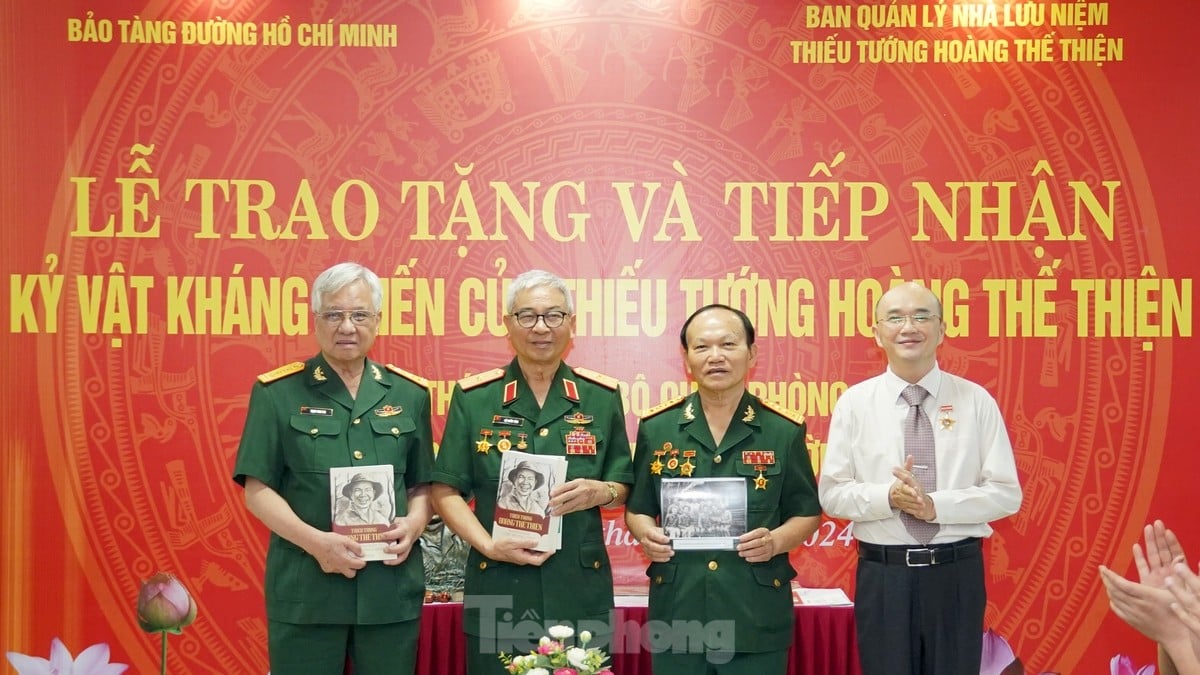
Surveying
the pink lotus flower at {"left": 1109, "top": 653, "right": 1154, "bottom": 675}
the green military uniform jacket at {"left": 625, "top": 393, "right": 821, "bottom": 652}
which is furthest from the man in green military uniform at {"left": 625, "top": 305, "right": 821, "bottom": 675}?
the pink lotus flower at {"left": 1109, "top": 653, "right": 1154, "bottom": 675}

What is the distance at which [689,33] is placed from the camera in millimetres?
4512

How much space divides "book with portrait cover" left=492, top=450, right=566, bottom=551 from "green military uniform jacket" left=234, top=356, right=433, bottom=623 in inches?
12.2

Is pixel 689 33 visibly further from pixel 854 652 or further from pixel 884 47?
pixel 854 652

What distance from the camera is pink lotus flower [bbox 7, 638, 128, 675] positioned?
453cm

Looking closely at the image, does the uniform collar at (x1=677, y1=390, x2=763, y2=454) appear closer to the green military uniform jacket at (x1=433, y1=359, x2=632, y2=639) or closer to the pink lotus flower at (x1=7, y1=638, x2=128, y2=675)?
the green military uniform jacket at (x1=433, y1=359, x2=632, y2=639)

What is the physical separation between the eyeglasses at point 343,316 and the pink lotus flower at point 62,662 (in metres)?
2.39

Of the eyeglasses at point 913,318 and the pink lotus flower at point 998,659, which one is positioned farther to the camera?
the pink lotus flower at point 998,659

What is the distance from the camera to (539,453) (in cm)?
321

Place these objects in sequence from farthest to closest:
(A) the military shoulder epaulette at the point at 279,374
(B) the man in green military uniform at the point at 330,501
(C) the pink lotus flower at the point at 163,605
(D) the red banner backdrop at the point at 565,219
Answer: (D) the red banner backdrop at the point at 565,219
(C) the pink lotus flower at the point at 163,605
(A) the military shoulder epaulette at the point at 279,374
(B) the man in green military uniform at the point at 330,501

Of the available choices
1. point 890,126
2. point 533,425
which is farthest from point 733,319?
point 890,126

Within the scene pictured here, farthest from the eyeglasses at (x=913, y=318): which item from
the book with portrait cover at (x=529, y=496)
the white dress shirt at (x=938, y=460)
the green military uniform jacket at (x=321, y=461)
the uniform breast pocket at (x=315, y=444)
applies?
the uniform breast pocket at (x=315, y=444)

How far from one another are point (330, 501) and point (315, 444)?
181mm

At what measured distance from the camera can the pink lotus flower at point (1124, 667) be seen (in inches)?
179

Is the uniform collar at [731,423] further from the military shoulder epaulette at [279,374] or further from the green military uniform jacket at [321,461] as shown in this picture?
the military shoulder epaulette at [279,374]
